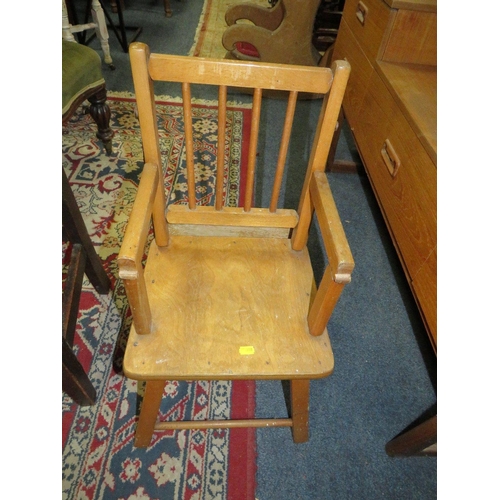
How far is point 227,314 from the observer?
0.83 meters

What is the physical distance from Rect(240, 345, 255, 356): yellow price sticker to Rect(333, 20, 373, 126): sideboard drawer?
3.50ft

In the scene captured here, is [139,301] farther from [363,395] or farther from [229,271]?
[363,395]

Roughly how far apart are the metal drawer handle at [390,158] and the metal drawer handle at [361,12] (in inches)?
22.5

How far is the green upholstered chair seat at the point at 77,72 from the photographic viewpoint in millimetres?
1409

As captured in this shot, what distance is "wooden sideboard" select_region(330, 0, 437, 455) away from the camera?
88cm

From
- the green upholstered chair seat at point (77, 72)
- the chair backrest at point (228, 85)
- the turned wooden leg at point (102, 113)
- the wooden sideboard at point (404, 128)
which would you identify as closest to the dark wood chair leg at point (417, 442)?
the wooden sideboard at point (404, 128)

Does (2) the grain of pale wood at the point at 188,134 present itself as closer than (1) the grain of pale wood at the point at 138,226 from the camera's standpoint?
No

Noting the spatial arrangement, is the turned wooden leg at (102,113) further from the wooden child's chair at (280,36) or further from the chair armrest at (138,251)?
the chair armrest at (138,251)

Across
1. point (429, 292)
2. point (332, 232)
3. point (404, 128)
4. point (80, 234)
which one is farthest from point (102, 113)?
point (429, 292)

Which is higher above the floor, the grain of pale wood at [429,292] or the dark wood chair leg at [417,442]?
the grain of pale wood at [429,292]

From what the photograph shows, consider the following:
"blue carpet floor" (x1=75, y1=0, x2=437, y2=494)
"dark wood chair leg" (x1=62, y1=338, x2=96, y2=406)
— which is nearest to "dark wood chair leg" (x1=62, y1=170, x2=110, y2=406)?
"dark wood chair leg" (x1=62, y1=338, x2=96, y2=406)

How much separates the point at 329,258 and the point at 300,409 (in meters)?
0.50

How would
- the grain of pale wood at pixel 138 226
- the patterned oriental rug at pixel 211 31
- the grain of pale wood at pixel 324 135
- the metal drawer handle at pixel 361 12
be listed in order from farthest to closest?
the patterned oriental rug at pixel 211 31 → the metal drawer handle at pixel 361 12 → the grain of pale wood at pixel 324 135 → the grain of pale wood at pixel 138 226

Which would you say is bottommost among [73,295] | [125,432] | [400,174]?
[125,432]
